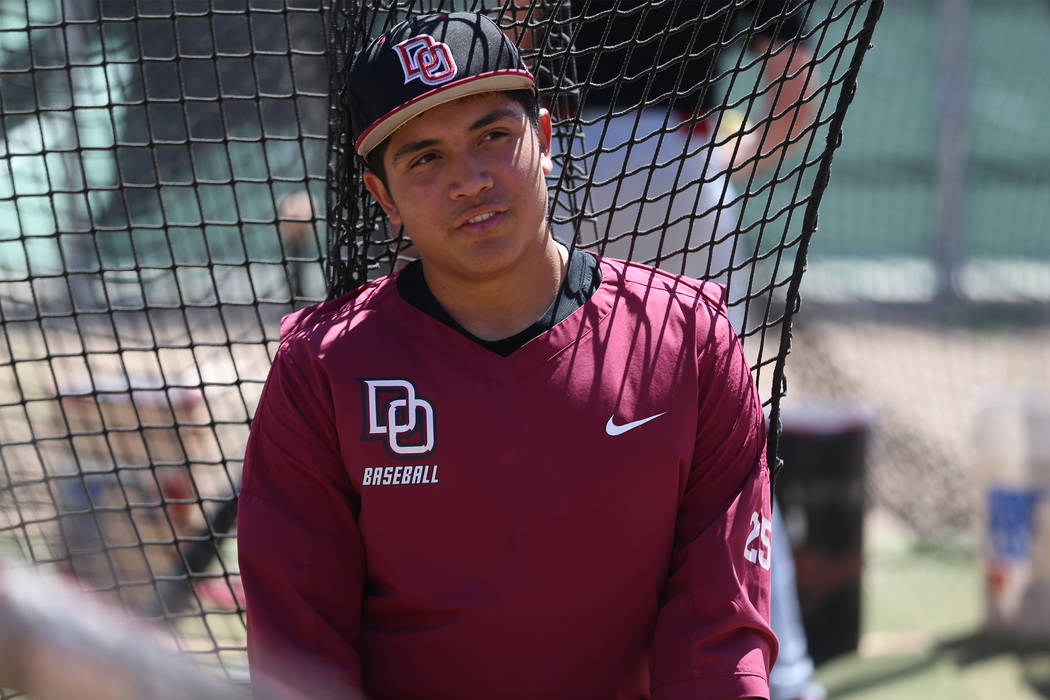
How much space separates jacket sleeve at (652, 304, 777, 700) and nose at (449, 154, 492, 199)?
380 mm

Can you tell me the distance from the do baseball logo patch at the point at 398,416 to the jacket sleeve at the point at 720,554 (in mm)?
374

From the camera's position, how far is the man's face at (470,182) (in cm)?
157

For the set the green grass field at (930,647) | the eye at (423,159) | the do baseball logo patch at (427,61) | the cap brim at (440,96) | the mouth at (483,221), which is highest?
the do baseball logo patch at (427,61)

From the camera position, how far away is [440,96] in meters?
1.53

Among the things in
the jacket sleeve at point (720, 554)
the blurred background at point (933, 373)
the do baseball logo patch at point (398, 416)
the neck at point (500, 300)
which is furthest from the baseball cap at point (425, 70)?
the blurred background at point (933, 373)

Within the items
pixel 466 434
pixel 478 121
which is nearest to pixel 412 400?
pixel 466 434

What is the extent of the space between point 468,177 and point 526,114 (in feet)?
0.52

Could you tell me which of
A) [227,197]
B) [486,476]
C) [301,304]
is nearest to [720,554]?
[486,476]

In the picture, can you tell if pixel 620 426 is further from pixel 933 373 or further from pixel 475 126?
pixel 933 373

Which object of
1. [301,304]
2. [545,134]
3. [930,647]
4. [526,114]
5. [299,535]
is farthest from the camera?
[930,647]

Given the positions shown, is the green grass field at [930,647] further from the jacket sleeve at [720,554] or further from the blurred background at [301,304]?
the jacket sleeve at [720,554]

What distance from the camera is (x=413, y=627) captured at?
1551mm

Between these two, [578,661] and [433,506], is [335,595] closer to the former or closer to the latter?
[433,506]

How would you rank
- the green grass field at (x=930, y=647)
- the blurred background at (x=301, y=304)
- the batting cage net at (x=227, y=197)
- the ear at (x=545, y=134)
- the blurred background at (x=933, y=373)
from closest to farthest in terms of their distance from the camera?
the ear at (x=545, y=134), the batting cage net at (x=227, y=197), the blurred background at (x=301, y=304), the green grass field at (x=930, y=647), the blurred background at (x=933, y=373)
